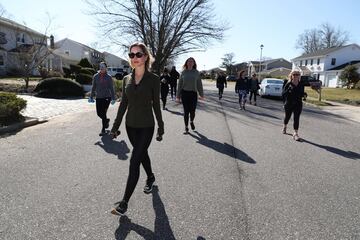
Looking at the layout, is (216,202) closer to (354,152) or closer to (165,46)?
(354,152)

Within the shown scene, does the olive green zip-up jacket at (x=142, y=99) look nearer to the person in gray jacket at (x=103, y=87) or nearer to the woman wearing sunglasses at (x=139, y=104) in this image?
the woman wearing sunglasses at (x=139, y=104)

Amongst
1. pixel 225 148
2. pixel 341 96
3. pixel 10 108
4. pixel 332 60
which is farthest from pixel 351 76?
pixel 10 108

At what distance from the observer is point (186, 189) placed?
16.1ft

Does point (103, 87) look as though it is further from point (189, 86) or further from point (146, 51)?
point (146, 51)

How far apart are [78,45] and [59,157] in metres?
74.3

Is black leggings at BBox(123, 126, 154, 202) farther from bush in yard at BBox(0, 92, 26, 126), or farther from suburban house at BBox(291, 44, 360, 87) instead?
suburban house at BBox(291, 44, 360, 87)

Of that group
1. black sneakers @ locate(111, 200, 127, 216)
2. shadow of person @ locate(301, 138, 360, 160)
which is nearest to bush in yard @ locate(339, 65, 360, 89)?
shadow of person @ locate(301, 138, 360, 160)

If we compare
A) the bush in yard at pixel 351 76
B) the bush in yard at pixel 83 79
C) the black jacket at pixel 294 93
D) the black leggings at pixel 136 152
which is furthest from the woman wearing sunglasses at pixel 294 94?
the bush in yard at pixel 351 76

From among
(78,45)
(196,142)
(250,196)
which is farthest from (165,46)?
(78,45)

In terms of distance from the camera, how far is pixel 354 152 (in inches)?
312

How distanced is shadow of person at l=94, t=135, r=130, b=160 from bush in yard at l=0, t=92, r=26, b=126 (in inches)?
114

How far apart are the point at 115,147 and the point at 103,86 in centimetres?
190

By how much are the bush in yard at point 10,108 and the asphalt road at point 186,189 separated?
3.18 feet

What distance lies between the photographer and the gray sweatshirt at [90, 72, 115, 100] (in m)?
8.75
